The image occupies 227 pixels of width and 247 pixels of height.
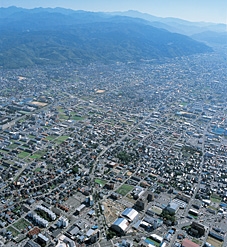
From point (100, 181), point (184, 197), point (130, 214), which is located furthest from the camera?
point (100, 181)

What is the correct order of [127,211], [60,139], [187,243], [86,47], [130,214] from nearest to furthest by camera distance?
[187,243] → [130,214] → [127,211] → [60,139] → [86,47]

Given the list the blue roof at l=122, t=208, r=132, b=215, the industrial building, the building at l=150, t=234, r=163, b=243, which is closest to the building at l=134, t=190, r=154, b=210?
the blue roof at l=122, t=208, r=132, b=215

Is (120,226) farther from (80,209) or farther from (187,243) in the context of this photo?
(187,243)

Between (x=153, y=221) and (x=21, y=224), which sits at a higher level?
(x=153, y=221)

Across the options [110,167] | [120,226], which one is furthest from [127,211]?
Result: [110,167]

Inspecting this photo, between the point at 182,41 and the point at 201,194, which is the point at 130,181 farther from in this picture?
the point at 182,41

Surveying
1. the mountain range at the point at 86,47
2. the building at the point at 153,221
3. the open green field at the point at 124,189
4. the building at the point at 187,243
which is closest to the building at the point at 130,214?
the building at the point at 153,221

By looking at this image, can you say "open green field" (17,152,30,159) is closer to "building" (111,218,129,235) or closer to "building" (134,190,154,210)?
"building" (134,190,154,210)
